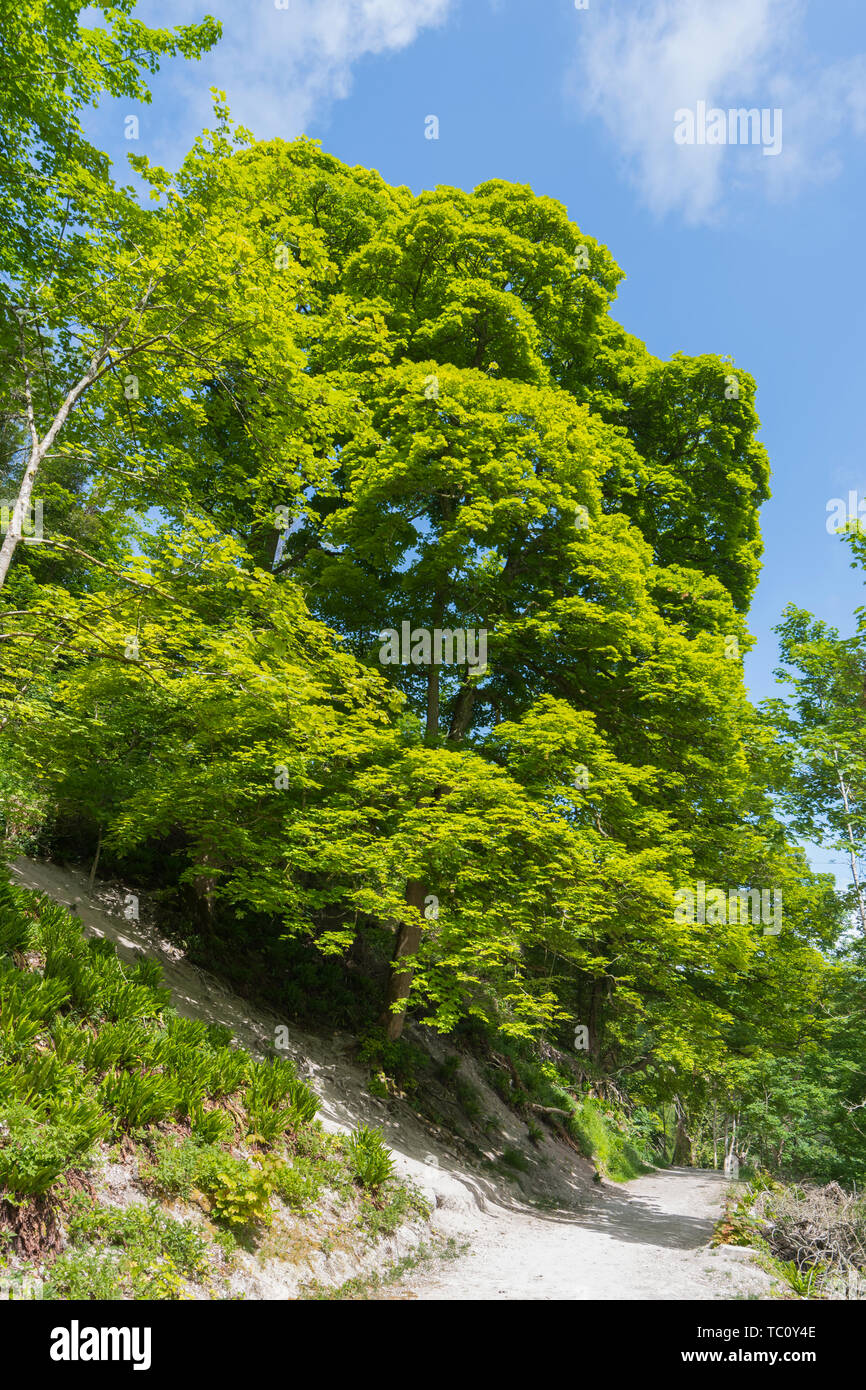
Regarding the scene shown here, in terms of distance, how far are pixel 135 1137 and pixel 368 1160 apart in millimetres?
3161

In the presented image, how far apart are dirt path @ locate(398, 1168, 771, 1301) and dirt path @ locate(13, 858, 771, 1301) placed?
2 centimetres

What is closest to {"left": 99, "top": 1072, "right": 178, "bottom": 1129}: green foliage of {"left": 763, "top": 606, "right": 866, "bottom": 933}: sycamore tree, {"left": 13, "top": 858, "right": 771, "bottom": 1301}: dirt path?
{"left": 13, "top": 858, "right": 771, "bottom": 1301}: dirt path

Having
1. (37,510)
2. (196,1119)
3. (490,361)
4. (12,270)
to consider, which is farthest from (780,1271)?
(490,361)

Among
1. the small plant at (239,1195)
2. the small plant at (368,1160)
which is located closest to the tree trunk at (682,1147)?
the small plant at (368,1160)

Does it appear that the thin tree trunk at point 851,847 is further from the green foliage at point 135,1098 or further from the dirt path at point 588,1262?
the green foliage at point 135,1098

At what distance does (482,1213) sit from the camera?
31.0ft

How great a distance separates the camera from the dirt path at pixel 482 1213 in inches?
251

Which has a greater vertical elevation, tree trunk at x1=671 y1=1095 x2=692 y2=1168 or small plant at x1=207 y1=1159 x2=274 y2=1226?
small plant at x1=207 y1=1159 x2=274 y2=1226

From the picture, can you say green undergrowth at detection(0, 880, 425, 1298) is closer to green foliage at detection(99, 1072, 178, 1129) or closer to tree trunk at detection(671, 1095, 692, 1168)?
green foliage at detection(99, 1072, 178, 1129)

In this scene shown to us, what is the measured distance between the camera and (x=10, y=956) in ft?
21.2

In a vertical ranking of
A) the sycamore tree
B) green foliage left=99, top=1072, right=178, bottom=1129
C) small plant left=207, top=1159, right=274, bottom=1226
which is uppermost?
the sycamore tree

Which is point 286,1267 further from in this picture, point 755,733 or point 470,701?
point 755,733

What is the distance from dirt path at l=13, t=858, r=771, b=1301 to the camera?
636 centimetres

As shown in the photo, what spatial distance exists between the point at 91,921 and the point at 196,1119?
4.01 metres
